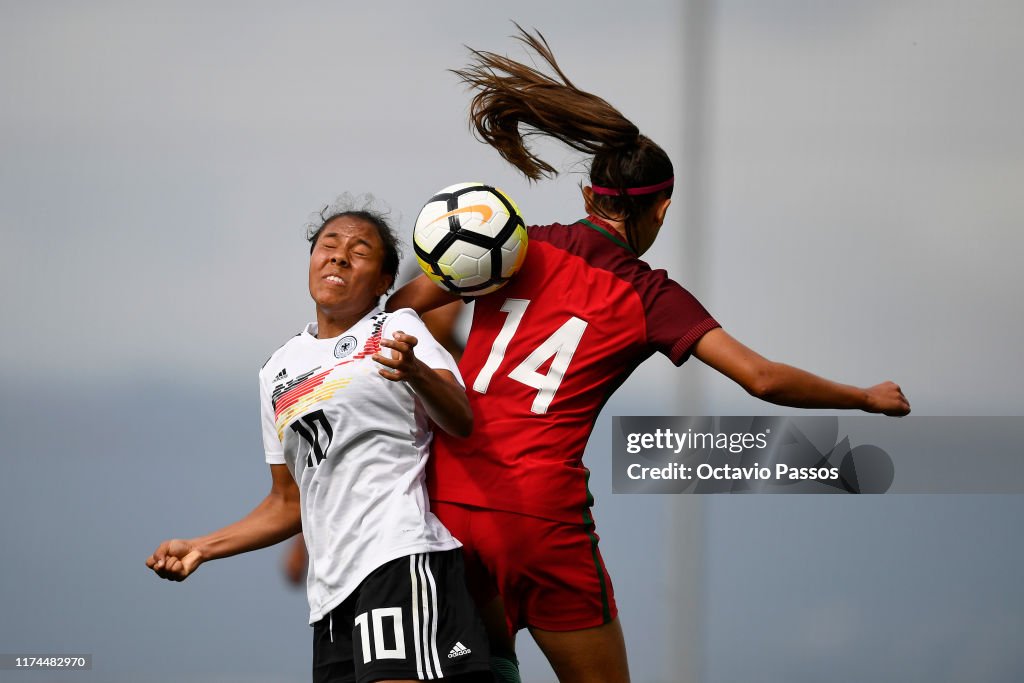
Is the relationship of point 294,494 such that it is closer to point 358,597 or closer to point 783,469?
point 358,597

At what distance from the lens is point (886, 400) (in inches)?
98.9

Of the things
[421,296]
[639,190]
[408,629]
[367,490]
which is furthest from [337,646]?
[639,190]

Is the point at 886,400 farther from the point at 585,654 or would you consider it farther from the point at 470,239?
the point at 470,239

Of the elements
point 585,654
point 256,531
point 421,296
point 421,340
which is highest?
point 421,296

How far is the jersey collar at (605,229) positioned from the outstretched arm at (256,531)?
903mm

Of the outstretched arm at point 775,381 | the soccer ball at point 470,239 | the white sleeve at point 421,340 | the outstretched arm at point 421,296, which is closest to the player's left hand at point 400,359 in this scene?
the white sleeve at point 421,340

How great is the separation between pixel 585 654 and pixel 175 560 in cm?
92

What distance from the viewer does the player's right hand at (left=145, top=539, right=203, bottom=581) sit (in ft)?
7.55

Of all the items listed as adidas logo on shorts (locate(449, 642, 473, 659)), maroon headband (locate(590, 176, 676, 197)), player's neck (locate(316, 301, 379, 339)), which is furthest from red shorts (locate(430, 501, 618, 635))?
maroon headband (locate(590, 176, 676, 197))

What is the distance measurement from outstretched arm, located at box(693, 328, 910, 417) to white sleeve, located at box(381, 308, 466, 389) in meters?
0.54

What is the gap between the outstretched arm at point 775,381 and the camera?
91.6 inches

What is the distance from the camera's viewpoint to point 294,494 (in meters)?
2.45

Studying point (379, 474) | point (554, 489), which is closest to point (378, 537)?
point (379, 474)

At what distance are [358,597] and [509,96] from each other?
4.18ft
